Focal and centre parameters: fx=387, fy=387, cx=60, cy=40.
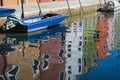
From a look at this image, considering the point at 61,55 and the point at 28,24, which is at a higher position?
the point at 28,24

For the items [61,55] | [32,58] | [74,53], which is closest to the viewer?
[32,58]

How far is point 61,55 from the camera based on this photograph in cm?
1638

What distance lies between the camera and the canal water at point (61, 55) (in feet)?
42.6

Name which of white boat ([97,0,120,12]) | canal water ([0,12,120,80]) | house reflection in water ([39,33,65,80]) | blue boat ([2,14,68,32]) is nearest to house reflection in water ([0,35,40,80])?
canal water ([0,12,120,80])

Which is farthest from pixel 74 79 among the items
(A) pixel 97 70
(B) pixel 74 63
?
(B) pixel 74 63

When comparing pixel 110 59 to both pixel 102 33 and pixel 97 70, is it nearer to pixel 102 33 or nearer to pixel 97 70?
pixel 97 70

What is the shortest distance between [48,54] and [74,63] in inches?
80.8

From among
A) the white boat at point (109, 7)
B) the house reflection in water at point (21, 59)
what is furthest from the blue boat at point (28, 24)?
the white boat at point (109, 7)

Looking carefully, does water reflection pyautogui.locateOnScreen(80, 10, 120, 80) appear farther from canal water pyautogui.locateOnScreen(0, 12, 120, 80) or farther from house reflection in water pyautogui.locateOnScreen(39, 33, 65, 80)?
house reflection in water pyautogui.locateOnScreen(39, 33, 65, 80)

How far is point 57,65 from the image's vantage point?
14336mm

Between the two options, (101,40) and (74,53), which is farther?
(101,40)

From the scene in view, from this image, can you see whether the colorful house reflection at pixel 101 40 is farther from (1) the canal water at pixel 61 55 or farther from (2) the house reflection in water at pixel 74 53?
(2) the house reflection in water at pixel 74 53

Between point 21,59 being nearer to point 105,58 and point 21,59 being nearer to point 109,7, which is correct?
point 105,58

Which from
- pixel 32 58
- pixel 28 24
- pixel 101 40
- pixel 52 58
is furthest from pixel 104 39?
pixel 32 58
